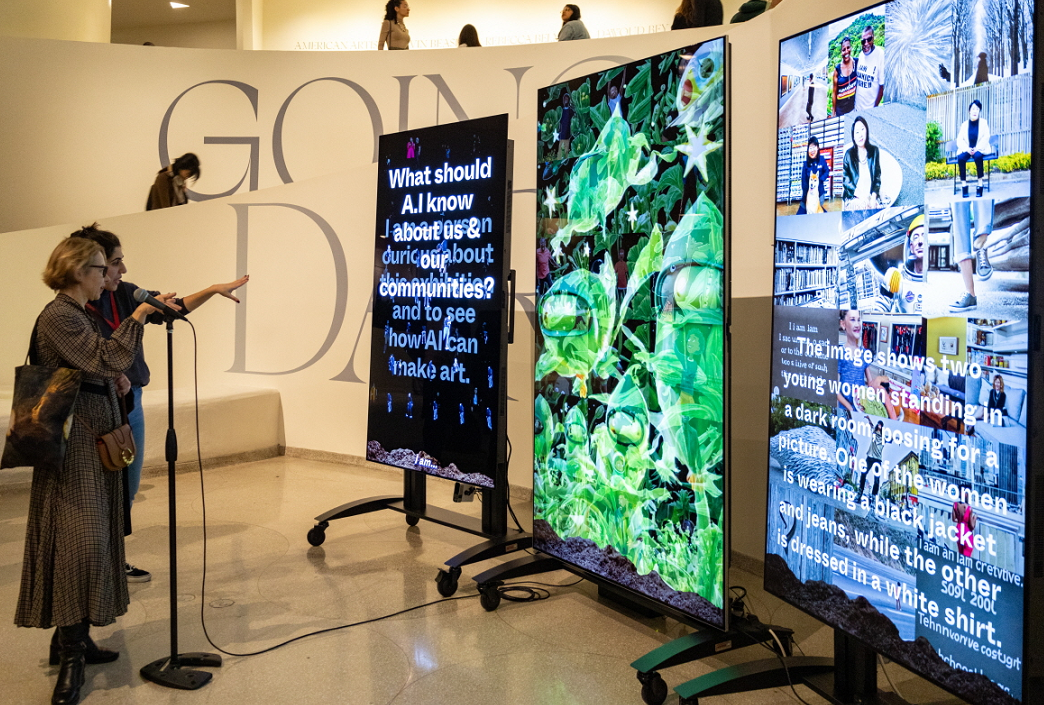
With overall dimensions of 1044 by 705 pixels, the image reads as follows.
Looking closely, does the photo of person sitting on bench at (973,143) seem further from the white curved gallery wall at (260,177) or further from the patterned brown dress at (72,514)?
the white curved gallery wall at (260,177)

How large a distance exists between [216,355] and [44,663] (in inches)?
136

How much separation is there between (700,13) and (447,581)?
3673mm

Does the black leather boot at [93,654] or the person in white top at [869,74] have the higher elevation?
the person in white top at [869,74]

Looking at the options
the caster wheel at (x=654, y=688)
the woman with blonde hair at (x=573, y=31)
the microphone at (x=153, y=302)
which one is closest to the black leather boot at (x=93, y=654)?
the microphone at (x=153, y=302)

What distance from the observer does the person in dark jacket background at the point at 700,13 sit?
200 inches

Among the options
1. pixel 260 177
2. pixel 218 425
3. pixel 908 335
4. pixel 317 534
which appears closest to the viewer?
pixel 908 335

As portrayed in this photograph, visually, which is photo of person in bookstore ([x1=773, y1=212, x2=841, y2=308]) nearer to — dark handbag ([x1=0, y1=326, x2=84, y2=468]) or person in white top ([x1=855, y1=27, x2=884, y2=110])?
person in white top ([x1=855, y1=27, x2=884, y2=110])

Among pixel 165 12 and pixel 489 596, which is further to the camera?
pixel 165 12

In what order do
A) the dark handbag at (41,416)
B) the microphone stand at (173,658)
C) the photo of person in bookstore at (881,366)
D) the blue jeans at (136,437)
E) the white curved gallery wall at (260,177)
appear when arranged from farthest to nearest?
1. the white curved gallery wall at (260,177)
2. the blue jeans at (136,437)
3. the microphone stand at (173,658)
4. the dark handbag at (41,416)
5. the photo of person in bookstore at (881,366)

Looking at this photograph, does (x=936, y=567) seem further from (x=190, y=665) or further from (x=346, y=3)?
(x=346, y=3)

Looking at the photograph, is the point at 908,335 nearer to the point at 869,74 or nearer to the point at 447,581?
the point at 869,74

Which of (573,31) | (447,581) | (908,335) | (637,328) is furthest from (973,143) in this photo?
(573,31)

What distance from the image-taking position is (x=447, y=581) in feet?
11.1

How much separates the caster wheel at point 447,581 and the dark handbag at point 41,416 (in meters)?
1.49
